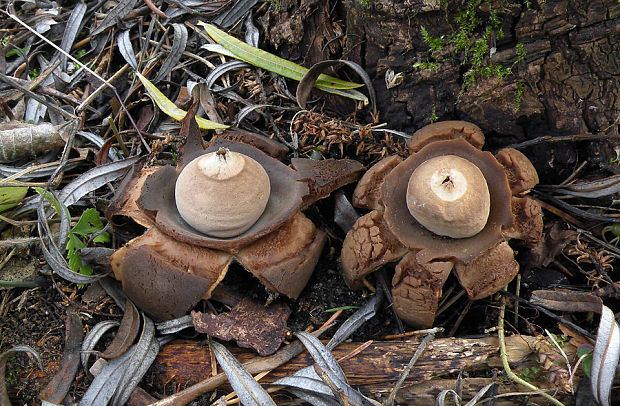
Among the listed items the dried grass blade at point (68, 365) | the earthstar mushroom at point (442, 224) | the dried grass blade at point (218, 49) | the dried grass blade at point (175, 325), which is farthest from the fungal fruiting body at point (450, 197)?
the dried grass blade at point (68, 365)

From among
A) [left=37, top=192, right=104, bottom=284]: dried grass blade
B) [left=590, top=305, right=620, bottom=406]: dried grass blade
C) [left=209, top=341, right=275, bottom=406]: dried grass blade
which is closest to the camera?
[left=590, top=305, right=620, bottom=406]: dried grass blade

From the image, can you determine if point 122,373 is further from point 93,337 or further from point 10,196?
point 10,196

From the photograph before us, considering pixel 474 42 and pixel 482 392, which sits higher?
pixel 474 42

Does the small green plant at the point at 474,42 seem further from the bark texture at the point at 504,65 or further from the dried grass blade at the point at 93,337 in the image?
the dried grass blade at the point at 93,337

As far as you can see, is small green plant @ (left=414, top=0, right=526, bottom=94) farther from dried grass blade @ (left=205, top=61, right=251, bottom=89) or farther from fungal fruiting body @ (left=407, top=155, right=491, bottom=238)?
dried grass blade @ (left=205, top=61, right=251, bottom=89)

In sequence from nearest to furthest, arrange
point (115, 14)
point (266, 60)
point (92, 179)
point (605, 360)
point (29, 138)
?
point (605, 360)
point (92, 179)
point (29, 138)
point (266, 60)
point (115, 14)

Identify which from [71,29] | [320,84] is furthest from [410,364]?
[71,29]

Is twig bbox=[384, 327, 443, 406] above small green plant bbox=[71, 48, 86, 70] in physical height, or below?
below

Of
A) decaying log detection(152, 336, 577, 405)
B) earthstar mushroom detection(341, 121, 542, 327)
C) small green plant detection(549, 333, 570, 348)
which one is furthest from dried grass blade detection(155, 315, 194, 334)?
small green plant detection(549, 333, 570, 348)
